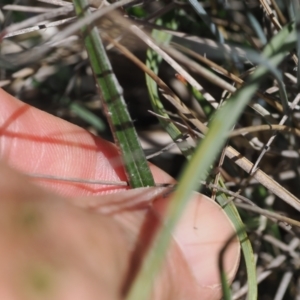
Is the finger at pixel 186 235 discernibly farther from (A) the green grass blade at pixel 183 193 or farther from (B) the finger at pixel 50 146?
(A) the green grass blade at pixel 183 193

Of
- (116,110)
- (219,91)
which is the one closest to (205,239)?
(116,110)

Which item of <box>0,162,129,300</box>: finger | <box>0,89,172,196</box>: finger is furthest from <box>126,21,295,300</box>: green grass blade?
<box>0,89,172,196</box>: finger

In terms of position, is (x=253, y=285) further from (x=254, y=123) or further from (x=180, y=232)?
(x=254, y=123)

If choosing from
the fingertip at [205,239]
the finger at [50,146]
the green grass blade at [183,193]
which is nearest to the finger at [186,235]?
the fingertip at [205,239]

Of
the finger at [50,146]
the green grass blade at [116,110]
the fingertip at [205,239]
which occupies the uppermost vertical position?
the green grass blade at [116,110]

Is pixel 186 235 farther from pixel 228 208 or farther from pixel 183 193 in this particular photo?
pixel 183 193

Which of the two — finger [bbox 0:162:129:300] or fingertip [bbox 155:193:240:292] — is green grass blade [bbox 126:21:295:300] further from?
fingertip [bbox 155:193:240:292]

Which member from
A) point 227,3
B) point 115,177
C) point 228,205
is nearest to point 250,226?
point 228,205

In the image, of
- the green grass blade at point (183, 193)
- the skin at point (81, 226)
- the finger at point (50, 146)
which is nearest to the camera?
the green grass blade at point (183, 193)
